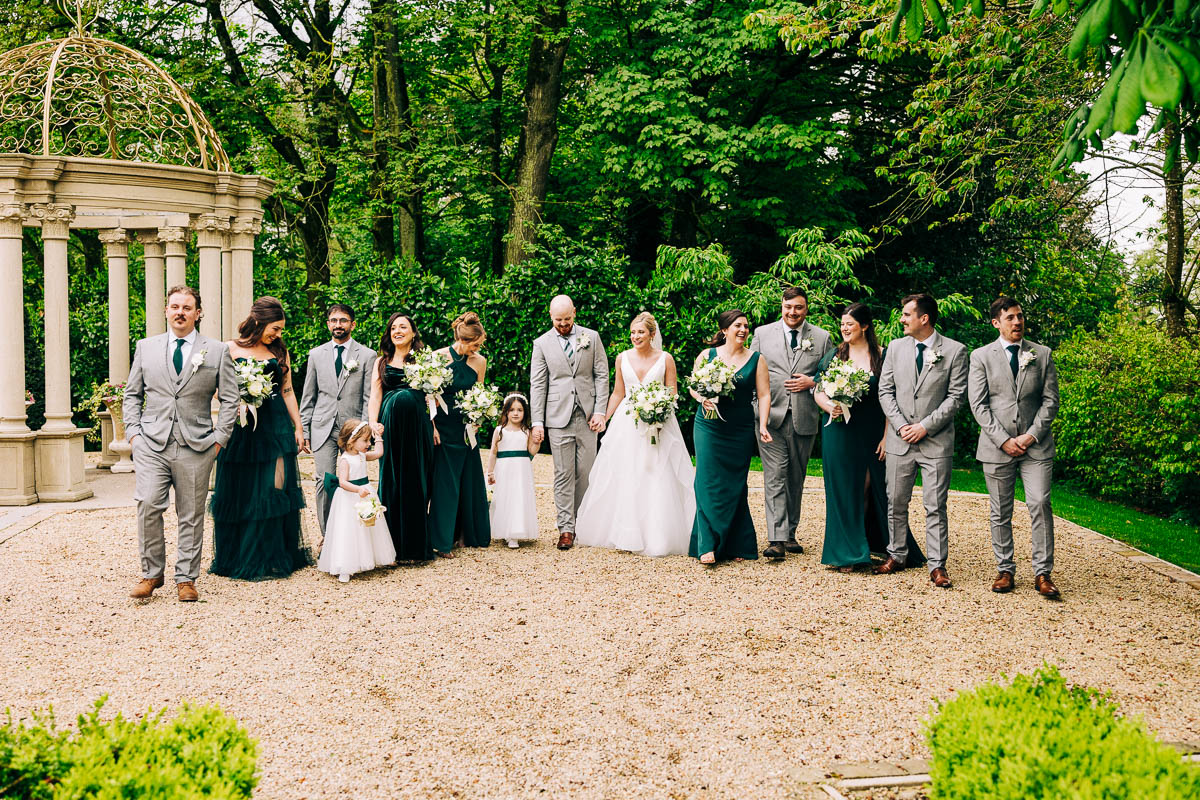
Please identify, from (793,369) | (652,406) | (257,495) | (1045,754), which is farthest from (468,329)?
(1045,754)

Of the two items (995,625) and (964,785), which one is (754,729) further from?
(995,625)

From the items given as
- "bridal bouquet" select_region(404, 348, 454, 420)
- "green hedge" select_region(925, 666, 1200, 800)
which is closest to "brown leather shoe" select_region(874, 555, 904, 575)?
"bridal bouquet" select_region(404, 348, 454, 420)

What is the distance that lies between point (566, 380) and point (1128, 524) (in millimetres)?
7621

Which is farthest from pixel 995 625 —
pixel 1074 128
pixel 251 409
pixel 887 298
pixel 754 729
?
pixel 887 298

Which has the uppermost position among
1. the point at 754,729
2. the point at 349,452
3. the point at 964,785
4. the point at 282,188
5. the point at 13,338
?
the point at 282,188

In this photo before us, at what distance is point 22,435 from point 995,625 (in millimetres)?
10408

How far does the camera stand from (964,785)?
2785mm

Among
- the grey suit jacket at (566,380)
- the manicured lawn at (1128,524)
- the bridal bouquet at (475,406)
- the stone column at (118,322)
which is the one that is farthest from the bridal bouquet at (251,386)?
the manicured lawn at (1128,524)

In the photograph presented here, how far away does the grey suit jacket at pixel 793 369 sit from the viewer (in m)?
8.16

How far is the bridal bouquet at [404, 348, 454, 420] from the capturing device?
313 inches

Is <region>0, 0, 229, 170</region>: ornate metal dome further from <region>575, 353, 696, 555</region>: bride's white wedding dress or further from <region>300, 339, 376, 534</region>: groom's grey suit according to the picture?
<region>575, 353, 696, 555</region>: bride's white wedding dress

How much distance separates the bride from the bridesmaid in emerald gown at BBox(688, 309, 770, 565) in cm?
33

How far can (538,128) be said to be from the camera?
17.5 metres

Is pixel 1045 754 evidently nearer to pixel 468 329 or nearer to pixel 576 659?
pixel 576 659
